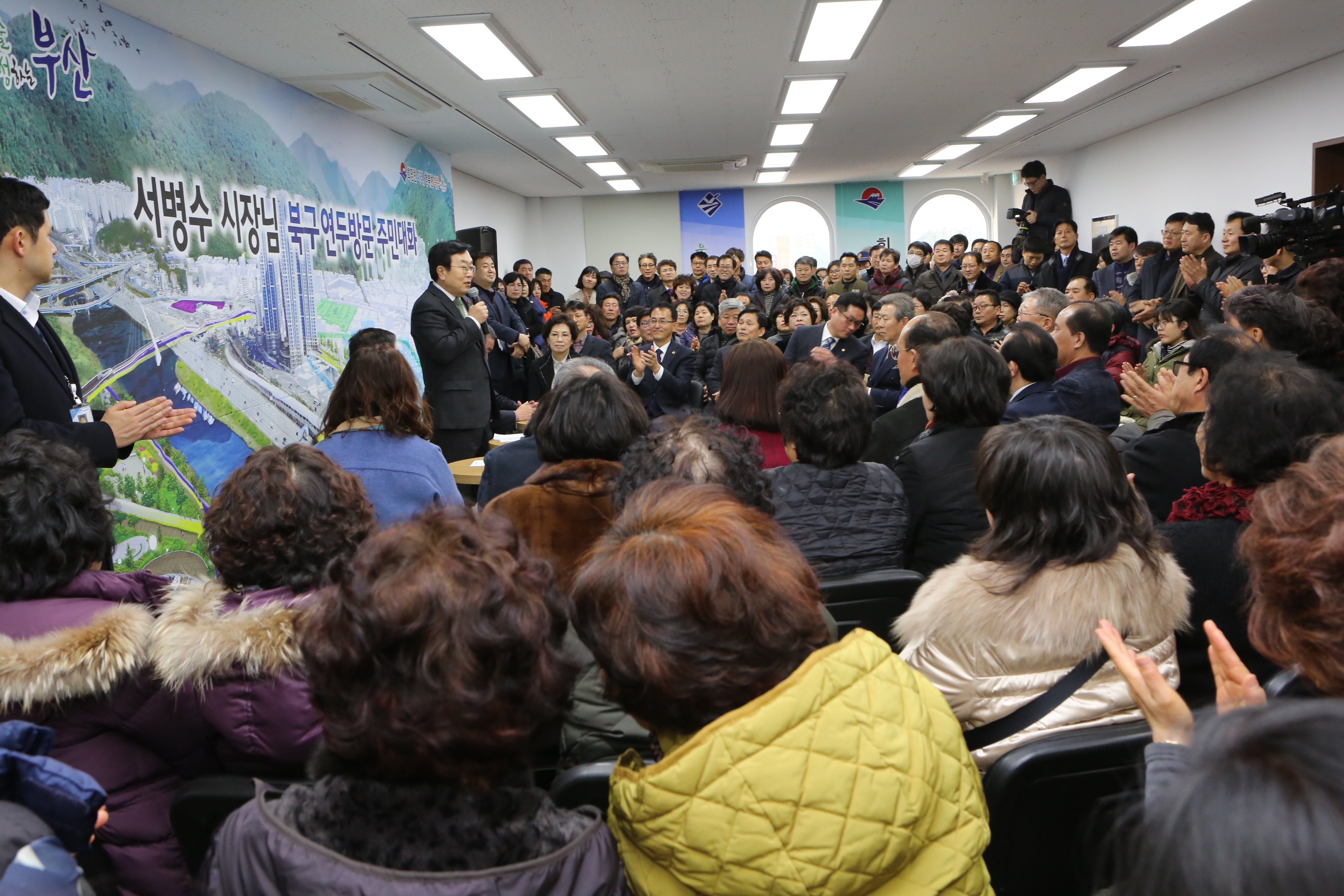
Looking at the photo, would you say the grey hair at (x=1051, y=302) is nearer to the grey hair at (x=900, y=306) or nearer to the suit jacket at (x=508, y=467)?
the grey hair at (x=900, y=306)

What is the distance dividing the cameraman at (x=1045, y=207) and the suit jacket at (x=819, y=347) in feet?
14.5

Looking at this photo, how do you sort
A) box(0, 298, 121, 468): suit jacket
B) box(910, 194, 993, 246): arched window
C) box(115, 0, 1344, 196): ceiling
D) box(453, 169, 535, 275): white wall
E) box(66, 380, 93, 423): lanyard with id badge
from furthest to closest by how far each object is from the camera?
box(910, 194, 993, 246): arched window → box(453, 169, 535, 275): white wall → box(115, 0, 1344, 196): ceiling → box(66, 380, 93, 423): lanyard with id badge → box(0, 298, 121, 468): suit jacket

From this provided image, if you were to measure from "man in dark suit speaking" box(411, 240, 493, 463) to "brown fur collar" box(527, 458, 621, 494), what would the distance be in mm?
2828

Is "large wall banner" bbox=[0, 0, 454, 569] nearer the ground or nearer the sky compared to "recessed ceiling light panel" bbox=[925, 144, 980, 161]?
nearer the ground

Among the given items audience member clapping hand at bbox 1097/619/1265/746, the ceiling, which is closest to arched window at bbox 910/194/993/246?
the ceiling

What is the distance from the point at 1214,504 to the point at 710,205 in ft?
43.1

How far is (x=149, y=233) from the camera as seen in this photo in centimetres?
429

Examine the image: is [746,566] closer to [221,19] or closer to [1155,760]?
[1155,760]

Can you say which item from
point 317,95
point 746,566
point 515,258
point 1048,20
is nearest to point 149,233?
point 317,95

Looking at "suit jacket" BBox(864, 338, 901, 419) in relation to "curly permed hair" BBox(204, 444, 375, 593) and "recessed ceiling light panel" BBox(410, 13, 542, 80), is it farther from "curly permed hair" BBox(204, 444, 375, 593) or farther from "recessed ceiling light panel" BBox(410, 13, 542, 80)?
"curly permed hair" BBox(204, 444, 375, 593)

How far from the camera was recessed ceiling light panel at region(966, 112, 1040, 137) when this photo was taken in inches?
328

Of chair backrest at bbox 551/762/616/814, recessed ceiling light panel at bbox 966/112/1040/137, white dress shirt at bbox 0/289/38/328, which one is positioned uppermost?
recessed ceiling light panel at bbox 966/112/1040/137

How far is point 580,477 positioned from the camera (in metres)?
2.08

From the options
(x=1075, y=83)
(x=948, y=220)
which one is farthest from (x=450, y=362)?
(x=948, y=220)
